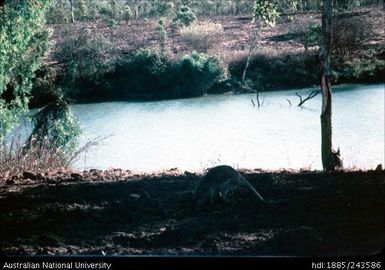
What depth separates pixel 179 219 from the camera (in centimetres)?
669

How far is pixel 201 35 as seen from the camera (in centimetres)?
3597

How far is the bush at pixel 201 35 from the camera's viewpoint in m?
35.6

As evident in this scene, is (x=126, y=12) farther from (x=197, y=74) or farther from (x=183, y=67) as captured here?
(x=197, y=74)

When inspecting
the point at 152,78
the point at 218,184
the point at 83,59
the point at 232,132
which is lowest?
the point at 232,132

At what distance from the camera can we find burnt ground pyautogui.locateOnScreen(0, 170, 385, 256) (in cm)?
564

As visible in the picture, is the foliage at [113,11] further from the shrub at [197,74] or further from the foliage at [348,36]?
the foliage at [348,36]

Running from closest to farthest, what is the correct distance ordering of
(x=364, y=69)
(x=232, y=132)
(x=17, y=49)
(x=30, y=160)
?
(x=30, y=160) < (x=17, y=49) < (x=232, y=132) < (x=364, y=69)

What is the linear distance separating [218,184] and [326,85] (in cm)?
343

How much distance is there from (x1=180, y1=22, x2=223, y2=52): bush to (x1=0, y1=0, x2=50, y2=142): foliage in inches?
876

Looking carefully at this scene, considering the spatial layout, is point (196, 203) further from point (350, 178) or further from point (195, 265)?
point (195, 265)

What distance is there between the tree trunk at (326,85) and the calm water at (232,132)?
1.23 m

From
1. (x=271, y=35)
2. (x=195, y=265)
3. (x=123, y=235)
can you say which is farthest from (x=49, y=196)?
(x=271, y=35)

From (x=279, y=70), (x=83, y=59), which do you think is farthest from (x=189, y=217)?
(x=83, y=59)

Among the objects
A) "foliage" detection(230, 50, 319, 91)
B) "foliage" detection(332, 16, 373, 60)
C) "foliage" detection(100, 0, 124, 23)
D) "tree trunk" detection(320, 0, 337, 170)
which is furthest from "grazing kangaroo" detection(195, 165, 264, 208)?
"foliage" detection(100, 0, 124, 23)
